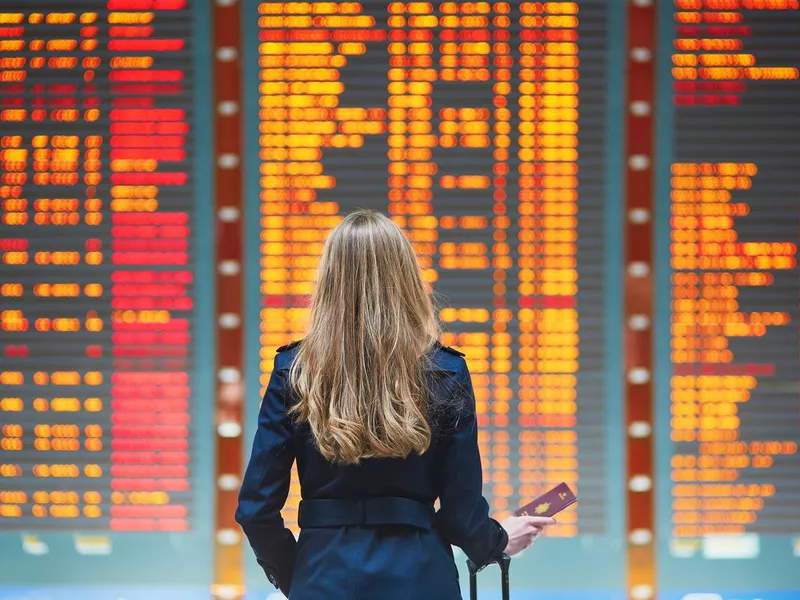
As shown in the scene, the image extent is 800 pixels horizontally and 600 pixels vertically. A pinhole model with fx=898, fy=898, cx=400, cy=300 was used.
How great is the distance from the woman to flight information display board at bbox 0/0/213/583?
209 centimetres

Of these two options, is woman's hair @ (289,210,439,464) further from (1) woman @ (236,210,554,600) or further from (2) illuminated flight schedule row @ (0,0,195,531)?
(2) illuminated flight schedule row @ (0,0,195,531)

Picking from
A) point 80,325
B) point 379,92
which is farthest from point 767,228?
point 80,325

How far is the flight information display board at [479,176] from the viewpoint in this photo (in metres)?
3.83

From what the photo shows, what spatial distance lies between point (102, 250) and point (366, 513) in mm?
2456

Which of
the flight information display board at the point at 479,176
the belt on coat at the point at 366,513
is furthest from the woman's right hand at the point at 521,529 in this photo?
the flight information display board at the point at 479,176

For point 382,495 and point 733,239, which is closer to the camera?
point 382,495

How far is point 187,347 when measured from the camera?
3.87 m

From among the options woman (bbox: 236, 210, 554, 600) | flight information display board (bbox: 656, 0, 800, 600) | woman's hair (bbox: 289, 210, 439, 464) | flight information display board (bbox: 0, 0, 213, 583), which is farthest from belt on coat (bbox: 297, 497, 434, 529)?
flight information display board (bbox: 656, 0, 800, 600)

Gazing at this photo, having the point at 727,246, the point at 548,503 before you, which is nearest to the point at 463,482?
the point at 548,503

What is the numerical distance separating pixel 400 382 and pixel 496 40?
239cm

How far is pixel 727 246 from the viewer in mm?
3840

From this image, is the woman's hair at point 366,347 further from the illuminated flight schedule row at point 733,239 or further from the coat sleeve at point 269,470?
the illuminated flight schedule row at point 733,239

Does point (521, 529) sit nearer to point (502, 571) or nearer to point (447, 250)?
point (502, 571)

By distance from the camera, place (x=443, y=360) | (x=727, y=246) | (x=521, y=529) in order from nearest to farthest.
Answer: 1. (x=443, y=360)
2. (x=521, y=529)
3. (x=727, y=246)
